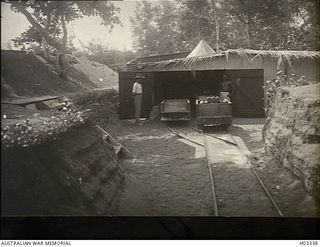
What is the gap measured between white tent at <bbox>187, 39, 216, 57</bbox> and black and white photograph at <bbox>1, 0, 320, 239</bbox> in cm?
2

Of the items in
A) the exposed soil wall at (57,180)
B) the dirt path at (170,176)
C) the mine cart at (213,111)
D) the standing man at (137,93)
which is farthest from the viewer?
the mine cart at (213,111)

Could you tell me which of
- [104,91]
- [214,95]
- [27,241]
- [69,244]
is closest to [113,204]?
[69,244]

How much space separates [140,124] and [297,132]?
1.75 m

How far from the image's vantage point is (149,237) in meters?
2.67

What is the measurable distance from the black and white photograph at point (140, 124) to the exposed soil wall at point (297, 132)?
0.01 metres

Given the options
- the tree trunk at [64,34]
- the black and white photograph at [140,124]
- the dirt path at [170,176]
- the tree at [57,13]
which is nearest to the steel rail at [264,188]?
the black and white photograph at [140,124]

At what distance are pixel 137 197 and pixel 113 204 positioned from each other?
228mm

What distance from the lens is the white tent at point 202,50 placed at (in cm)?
342

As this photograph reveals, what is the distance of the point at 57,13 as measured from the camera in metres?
2.93

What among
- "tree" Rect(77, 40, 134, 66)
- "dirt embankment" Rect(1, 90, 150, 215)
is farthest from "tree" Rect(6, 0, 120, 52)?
"dirt embankment" Rect(1, 90, 150, 215)

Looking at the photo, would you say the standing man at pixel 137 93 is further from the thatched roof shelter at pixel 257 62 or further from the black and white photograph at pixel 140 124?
the thatched roof shelter at pixel 257 62

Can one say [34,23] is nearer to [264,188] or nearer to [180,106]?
[264,188]

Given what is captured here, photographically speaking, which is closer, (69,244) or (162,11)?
(69,244)

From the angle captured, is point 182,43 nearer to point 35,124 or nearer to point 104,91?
point 104,91
